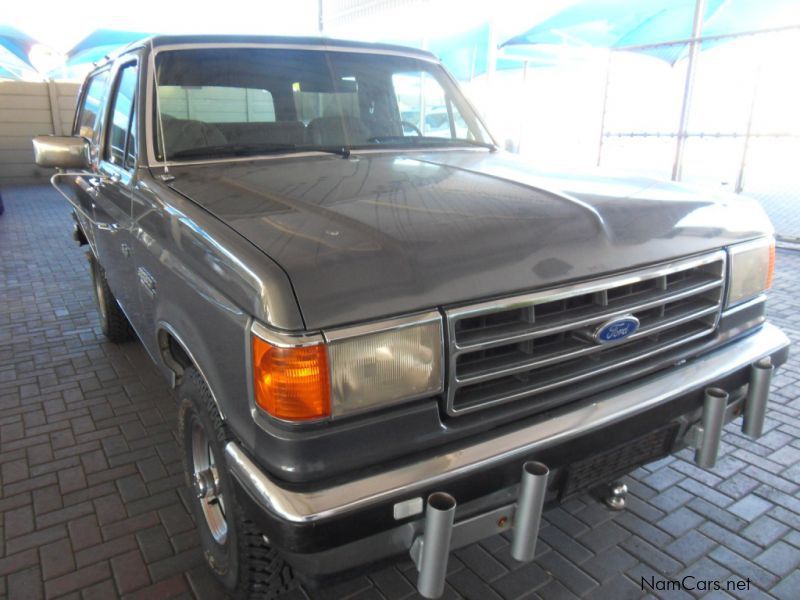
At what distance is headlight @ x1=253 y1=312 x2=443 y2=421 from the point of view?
145cm

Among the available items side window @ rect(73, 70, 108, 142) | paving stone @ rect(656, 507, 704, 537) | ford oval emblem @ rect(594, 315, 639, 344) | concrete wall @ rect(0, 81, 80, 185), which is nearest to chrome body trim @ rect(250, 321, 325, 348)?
ford oval emblem @ rect(594, 315, 639, 344)

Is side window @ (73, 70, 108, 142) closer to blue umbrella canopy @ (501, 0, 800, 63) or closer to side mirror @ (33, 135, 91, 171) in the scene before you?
side mirror @ (33, 135, 91, 171)

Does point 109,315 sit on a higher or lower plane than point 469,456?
lower

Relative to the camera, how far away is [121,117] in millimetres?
3035

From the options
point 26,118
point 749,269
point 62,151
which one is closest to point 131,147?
point 62,151

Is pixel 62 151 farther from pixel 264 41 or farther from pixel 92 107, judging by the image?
pixel 264 41

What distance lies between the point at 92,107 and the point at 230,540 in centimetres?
335

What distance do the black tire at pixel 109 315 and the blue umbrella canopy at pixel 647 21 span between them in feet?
33.1

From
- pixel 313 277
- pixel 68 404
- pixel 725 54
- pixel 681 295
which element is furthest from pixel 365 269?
pixel 725 54

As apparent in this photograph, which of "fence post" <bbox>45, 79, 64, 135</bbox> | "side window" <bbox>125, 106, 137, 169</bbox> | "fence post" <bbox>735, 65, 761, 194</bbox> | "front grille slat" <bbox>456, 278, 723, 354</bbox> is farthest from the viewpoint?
"fence post" <bbox>45, 79, 64, 135</bbox>

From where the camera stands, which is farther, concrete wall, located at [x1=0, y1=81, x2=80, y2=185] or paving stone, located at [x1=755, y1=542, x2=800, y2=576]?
concrete wall, located at [x1=0, y1=81, x2=80, y2=185]

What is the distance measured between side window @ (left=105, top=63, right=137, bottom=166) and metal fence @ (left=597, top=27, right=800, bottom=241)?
4.30m

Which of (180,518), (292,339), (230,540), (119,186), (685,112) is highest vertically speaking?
(685,112)

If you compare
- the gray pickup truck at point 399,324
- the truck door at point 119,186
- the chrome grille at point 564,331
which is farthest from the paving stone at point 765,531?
the truck door at point 119,186
